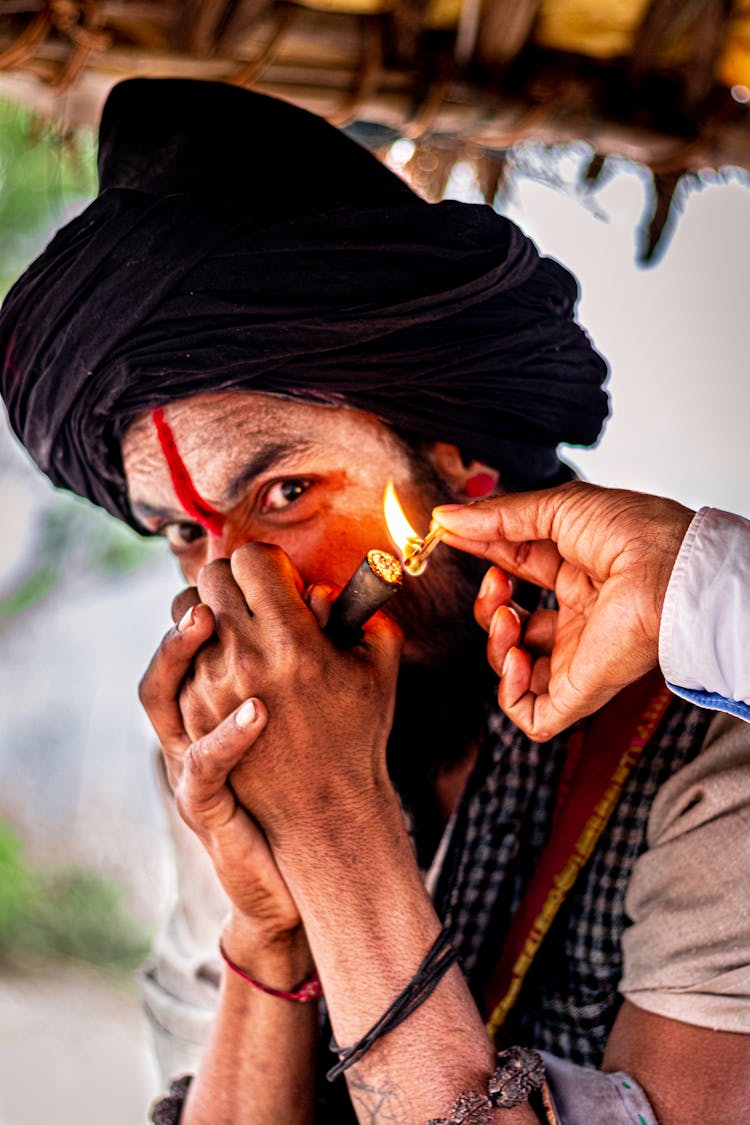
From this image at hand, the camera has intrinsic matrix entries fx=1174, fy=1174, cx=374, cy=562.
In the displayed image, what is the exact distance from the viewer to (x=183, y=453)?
215cm

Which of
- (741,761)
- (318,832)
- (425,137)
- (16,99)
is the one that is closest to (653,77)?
(425,137)

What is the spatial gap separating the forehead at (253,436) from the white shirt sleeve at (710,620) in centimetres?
82

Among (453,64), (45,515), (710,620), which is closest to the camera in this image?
(710,620)

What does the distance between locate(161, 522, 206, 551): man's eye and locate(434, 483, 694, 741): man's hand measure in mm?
616

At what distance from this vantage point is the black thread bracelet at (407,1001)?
1758mm

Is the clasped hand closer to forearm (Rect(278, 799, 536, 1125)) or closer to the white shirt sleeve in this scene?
forearm (Rect(278, 799, 536, 1125))

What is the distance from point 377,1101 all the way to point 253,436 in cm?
112

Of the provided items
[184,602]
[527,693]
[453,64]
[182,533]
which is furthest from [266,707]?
[453,64]

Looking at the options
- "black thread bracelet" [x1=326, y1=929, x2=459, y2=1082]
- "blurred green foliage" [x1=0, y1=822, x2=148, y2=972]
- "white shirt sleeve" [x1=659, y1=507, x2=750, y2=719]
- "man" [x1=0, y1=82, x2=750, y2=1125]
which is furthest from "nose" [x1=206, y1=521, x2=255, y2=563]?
"blurred green foliage" [x1=0, y1=822, x2=148, y2=972]

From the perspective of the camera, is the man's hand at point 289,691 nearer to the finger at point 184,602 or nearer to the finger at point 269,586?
the finger at point 269,586

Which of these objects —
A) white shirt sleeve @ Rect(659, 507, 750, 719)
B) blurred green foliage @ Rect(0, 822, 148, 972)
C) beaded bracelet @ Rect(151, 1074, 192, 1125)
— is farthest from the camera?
blurred green foliage @ Rect(0, 822, 148, 972)

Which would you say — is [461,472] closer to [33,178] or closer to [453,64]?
[453,64]

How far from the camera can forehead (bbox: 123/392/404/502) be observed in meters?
2.13

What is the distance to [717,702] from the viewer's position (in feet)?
4.95
